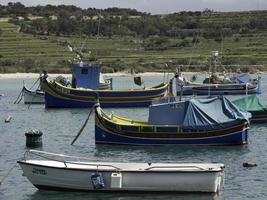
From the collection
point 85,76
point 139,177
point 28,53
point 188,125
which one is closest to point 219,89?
point 85,76

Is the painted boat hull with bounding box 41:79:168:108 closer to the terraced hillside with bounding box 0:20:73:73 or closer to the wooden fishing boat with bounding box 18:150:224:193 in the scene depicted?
the wooden fishing boat with bounding box 18:150:224:193

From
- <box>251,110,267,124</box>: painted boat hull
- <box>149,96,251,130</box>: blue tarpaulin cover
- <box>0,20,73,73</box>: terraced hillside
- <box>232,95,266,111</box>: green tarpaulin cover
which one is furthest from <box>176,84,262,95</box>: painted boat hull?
<box>0,20,73,73</box>: terraced hillside

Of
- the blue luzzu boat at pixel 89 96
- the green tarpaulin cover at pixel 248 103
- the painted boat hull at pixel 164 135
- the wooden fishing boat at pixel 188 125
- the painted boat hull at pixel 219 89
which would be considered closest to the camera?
the wooden fishing boat at pixel 188 125

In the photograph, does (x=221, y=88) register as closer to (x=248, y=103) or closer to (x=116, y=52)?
(x=248, y=103)

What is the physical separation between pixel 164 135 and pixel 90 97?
27.7 metres

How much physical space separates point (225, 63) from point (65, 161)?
376 feet

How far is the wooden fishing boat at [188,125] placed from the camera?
119ft

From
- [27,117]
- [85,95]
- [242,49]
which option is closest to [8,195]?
[27,117]

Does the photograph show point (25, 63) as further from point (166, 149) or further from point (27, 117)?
point (166, 149)

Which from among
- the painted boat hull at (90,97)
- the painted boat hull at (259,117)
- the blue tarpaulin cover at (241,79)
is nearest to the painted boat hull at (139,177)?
the painted boat hull at (259,117)

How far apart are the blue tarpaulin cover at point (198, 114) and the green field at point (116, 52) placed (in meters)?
88.2

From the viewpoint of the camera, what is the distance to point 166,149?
3688 cm

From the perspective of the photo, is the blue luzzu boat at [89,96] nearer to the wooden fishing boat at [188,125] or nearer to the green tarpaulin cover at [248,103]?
the green tarpaulin cover at [248,103]

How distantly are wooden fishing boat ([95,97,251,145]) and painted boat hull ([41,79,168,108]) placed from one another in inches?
1038
